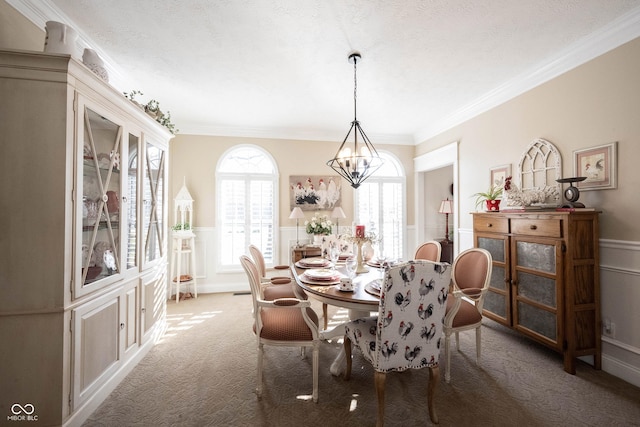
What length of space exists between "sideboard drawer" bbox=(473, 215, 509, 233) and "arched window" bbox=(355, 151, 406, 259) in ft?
6.77

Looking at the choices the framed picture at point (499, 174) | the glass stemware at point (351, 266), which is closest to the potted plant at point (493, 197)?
the framed picture at point (499, 174)

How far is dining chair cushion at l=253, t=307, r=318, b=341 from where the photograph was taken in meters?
1.93

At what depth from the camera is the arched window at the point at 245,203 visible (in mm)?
4703

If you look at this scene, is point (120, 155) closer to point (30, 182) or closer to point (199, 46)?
point (30, 182)

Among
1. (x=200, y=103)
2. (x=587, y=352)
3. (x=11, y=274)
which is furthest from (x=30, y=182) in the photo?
(x=587, y=352)

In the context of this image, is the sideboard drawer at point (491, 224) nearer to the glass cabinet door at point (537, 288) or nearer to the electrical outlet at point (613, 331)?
the glass cabinet door at point (537, 288)

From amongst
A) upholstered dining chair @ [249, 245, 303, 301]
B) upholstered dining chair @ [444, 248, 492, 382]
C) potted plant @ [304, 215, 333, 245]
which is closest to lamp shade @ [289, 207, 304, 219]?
potted plant @ [304, 215, 333, 245]

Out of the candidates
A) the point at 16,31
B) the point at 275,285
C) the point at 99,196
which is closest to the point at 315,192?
the point at 275,285

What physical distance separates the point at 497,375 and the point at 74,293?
3137mm

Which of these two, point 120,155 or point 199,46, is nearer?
point 120,155

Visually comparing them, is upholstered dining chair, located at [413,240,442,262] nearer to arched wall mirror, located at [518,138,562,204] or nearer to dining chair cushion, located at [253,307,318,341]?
Answer: arched wall mirror, located at [518,138,562,204]

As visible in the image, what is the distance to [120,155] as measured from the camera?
2.19 meters

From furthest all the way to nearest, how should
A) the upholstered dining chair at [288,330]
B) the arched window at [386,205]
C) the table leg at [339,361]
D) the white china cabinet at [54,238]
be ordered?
the arched window at [386,205] < the table leg at [339,361] < the upholstered dining chair at [288,330] < the white china cabinet at [54,238]

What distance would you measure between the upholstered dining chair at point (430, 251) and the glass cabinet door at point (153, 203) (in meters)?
2.90
